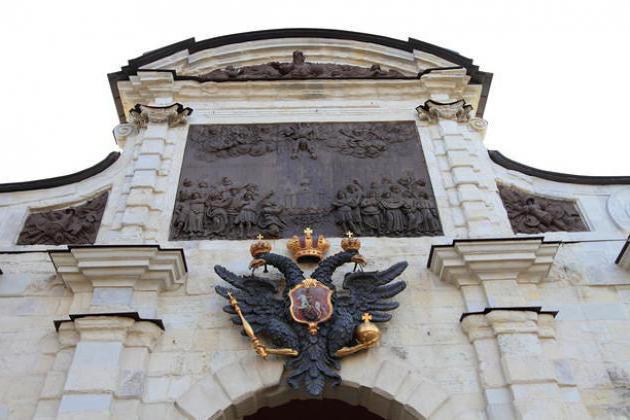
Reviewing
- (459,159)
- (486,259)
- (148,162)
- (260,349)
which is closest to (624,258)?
(486,259)

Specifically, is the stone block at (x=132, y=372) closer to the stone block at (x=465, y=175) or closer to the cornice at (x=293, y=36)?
the stone block at (x=465, y=175)

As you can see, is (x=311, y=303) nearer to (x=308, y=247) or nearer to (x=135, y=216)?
(x=308, y=247)

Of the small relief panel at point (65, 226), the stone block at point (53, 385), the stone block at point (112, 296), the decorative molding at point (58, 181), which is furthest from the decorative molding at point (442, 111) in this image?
the stone block at point (53, 385)

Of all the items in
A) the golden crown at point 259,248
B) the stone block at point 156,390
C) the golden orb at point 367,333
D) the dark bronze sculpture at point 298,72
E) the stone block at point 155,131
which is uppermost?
the dark bronze sculpture at point 298,72

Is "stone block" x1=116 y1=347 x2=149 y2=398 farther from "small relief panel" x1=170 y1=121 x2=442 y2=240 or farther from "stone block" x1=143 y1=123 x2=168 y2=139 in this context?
"stone block" x1=143 y1=123 x2=168 y2=139

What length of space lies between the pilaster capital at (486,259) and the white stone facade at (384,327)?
0.02 m

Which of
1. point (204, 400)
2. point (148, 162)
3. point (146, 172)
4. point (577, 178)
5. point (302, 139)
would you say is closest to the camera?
point (204, 400)

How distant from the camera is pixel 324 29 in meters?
11.2

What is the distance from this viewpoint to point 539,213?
834 centimetres

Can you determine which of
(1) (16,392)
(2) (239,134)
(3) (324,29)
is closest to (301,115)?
(2) (239,134)

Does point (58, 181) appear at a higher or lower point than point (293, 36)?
lower

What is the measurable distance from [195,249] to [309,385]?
95.3 inches

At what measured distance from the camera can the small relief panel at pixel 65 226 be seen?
26.2ft

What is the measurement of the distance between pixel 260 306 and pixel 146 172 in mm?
2935
